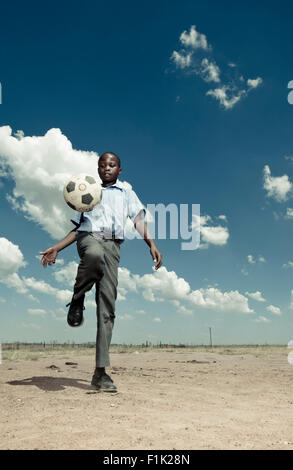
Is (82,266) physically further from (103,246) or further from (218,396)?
(218,396)

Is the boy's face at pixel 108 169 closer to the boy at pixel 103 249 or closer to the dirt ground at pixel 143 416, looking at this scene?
the boy at pixel 103 249

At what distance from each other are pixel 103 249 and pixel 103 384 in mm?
1653

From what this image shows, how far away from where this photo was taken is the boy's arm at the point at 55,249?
203 inches

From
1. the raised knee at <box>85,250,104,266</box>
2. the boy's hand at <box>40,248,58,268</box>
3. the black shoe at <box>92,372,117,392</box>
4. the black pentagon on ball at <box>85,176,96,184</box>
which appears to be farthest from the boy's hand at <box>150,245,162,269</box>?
the black shoe at <box>92,372,117,392</box>

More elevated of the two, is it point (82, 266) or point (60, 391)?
point (82, 266)

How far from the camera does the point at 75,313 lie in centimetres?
508

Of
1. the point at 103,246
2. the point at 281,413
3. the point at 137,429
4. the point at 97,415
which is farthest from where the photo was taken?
the point at 103,246

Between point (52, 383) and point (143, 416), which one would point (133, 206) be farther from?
point (143, 416)

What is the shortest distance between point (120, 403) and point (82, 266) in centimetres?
163

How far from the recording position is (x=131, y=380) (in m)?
6.38

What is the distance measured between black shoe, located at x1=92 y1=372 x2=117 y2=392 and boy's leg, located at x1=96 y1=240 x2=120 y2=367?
6.4 inches

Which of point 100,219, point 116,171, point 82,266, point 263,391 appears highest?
point 116,171
